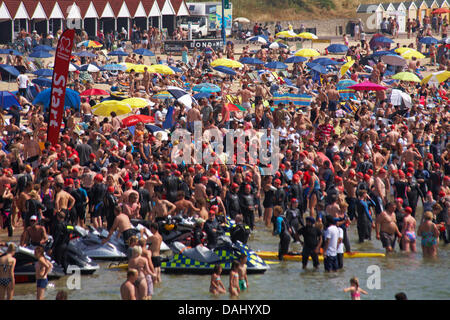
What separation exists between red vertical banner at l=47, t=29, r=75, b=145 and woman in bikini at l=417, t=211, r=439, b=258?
9.00m

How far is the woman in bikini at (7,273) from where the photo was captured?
12.7m

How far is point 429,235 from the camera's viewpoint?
16359 millimetres

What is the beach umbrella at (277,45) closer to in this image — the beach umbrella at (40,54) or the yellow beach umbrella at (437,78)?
the yellow beach umbrella at (437,78)

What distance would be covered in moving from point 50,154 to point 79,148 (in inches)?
49.3

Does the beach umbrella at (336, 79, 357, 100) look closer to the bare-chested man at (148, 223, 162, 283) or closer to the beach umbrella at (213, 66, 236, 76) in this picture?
the beach umbrella at (213, 66, 236, 76)

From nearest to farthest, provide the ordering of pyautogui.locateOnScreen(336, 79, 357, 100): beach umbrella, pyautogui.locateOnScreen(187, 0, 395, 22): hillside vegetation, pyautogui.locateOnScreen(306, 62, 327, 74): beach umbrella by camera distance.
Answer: pyautogui.locateOnScreen(336, 79, 357, 100): beach umbrella < pyautogui.locateOnScreen(306, 62, 327, 74): beach umbrella < pyautogui.locateOnScreen(187, 0, 395, 22): hillside vegetation

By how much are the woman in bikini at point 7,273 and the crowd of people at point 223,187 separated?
18mm

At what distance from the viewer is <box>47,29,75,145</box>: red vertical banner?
19.8 m

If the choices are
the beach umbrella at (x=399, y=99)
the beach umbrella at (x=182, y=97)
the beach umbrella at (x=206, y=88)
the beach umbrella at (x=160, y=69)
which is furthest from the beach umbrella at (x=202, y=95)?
the beach umbrella at (x=399, y=99)

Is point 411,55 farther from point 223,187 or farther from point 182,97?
point 223,187

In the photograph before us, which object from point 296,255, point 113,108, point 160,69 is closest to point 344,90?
point 160,69

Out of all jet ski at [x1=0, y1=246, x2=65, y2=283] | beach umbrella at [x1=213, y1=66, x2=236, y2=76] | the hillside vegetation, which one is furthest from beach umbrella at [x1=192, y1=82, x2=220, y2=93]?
the hillside vegetation

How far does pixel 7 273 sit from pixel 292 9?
60740mm
